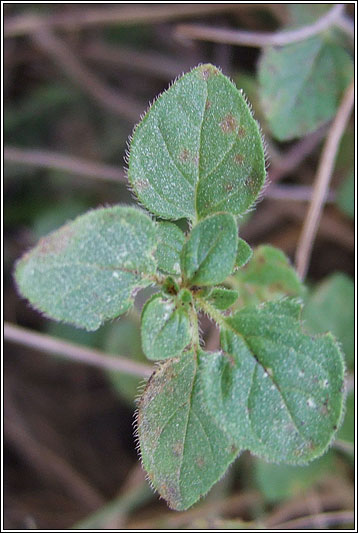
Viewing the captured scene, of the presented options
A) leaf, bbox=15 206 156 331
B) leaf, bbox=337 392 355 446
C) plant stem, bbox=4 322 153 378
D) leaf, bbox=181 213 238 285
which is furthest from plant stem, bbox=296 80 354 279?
leaf, bbox=15 206 156 331

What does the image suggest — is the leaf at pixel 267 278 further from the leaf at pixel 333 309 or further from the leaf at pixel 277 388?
the leaf at pixel 277 388

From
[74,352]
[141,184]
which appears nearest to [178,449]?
[141,184]

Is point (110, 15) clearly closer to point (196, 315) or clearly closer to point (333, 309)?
point (333, 309)

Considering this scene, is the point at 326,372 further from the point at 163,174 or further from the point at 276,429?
the point at 163,174

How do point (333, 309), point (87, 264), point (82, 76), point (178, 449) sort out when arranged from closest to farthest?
point (87, 264)
point (178, 449)
point (333, 309)
point (82, 76)

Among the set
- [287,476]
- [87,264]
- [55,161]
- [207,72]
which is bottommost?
[287,476]

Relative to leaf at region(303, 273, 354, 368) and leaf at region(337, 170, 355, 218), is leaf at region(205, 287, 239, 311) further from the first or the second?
leaf at region(337, 170, 355, 218)

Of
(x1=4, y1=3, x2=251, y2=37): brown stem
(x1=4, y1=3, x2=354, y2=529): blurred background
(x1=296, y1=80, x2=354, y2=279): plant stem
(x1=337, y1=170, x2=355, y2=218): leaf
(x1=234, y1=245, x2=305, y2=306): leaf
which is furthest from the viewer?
(x1=4, y1=3, x2=251, y2=37): brown stem
